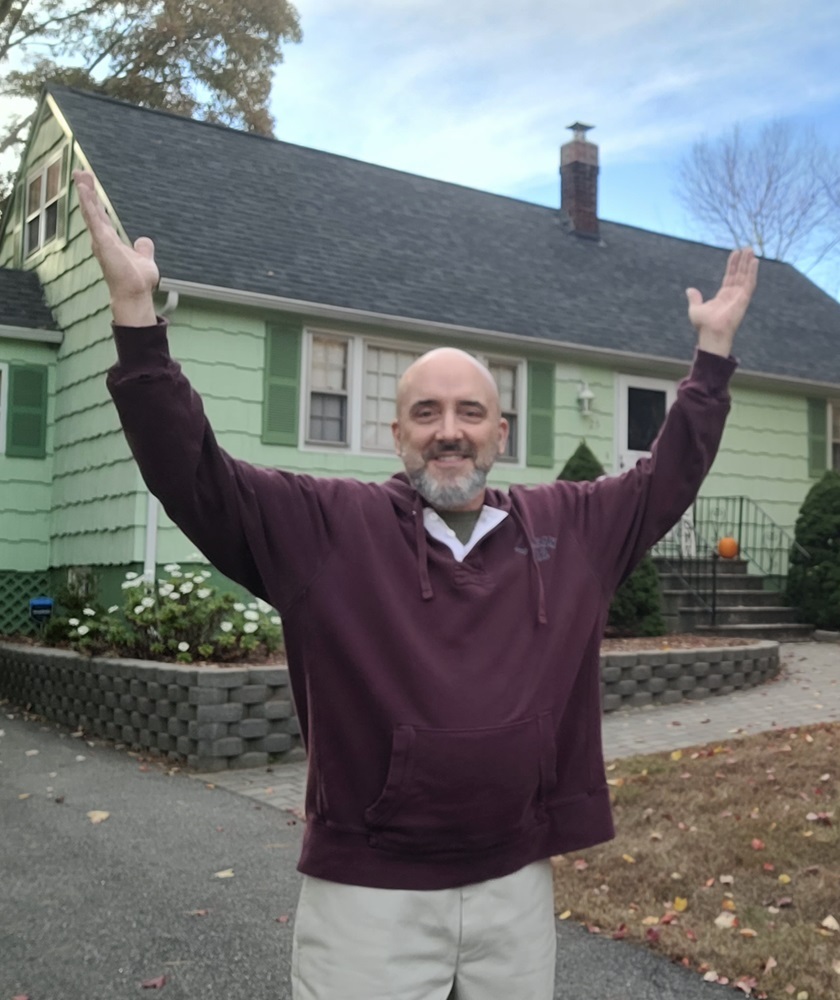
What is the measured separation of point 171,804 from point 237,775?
0.89 metres

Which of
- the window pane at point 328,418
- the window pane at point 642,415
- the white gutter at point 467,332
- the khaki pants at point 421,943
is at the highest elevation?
the white gutter at point 467,332

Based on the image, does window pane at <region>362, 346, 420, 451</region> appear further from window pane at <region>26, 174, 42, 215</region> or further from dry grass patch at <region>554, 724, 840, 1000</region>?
dry grass patch at <region>554, 724, 840, 1000</region>

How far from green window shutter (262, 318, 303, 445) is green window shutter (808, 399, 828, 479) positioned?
25.7 feet

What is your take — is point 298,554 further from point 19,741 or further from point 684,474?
point 19,741

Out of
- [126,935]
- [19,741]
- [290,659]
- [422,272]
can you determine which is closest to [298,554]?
[290,659]

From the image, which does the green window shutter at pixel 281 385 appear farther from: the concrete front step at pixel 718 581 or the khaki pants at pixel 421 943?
the khaki pants at pixel 421 943

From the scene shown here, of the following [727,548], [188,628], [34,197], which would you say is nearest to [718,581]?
[727,548]

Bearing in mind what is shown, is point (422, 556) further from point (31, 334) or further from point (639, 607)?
point (31, 334)

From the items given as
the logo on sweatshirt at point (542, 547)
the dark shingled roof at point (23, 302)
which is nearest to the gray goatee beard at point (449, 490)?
the logo on sweatshirt at point (542, 547)

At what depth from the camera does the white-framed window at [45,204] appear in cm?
1378

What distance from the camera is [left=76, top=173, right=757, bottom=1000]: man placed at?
2.01 meters

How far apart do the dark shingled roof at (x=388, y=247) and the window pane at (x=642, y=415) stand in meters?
0.57

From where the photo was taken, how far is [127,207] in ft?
39.4

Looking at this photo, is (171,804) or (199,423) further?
(171,804)
